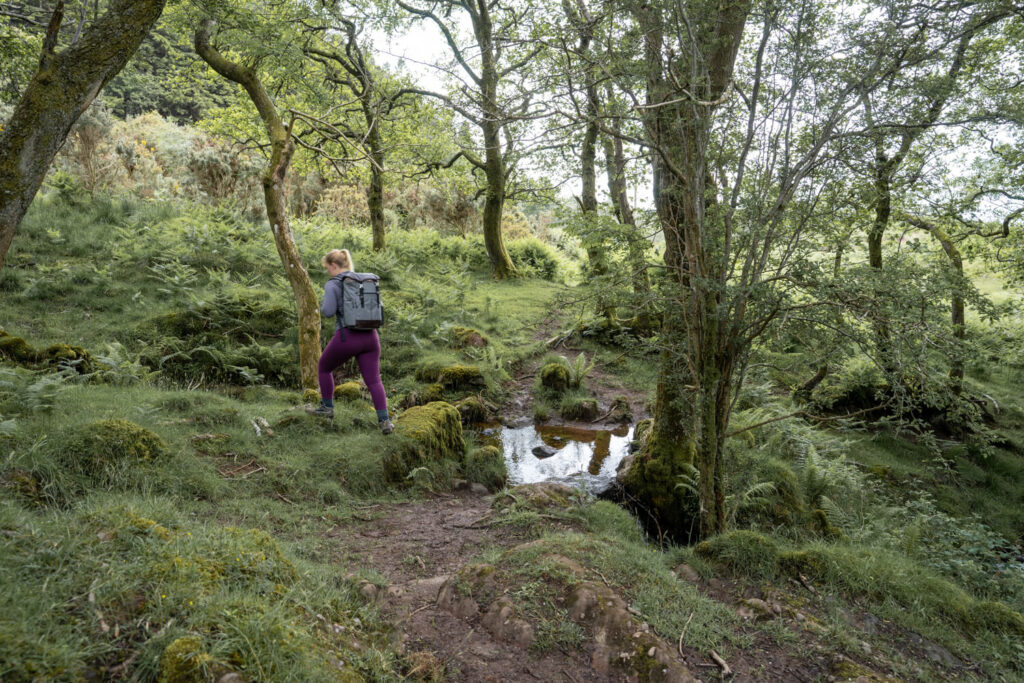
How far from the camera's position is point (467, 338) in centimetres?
1150

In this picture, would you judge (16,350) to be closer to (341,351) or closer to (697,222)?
(341,351)

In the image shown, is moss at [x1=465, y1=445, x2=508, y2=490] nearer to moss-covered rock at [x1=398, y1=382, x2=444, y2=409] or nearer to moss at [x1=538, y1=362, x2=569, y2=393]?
moss-covered rock at [x1=398, y1=382, x2=444, y2=409]

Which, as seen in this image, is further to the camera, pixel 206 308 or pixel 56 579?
pixel 206 308

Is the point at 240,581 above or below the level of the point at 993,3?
below

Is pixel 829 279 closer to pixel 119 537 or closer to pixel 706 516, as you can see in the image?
pixel 706 516

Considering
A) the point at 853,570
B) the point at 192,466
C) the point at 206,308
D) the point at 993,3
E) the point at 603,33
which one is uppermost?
the point at 993,3

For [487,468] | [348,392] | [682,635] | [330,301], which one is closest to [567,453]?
[487,468]

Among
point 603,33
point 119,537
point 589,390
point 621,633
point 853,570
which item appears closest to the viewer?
point 119,537

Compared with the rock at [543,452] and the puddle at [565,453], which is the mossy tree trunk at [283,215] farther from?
the rock at [543,452]

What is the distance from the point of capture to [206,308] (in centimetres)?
973

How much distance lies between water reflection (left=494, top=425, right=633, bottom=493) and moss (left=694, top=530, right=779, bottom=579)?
220 centimetres

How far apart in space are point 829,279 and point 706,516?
2.60m

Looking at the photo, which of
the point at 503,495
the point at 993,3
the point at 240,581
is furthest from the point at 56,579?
the point at 993,3

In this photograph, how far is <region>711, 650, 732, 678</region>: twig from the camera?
3311mm
